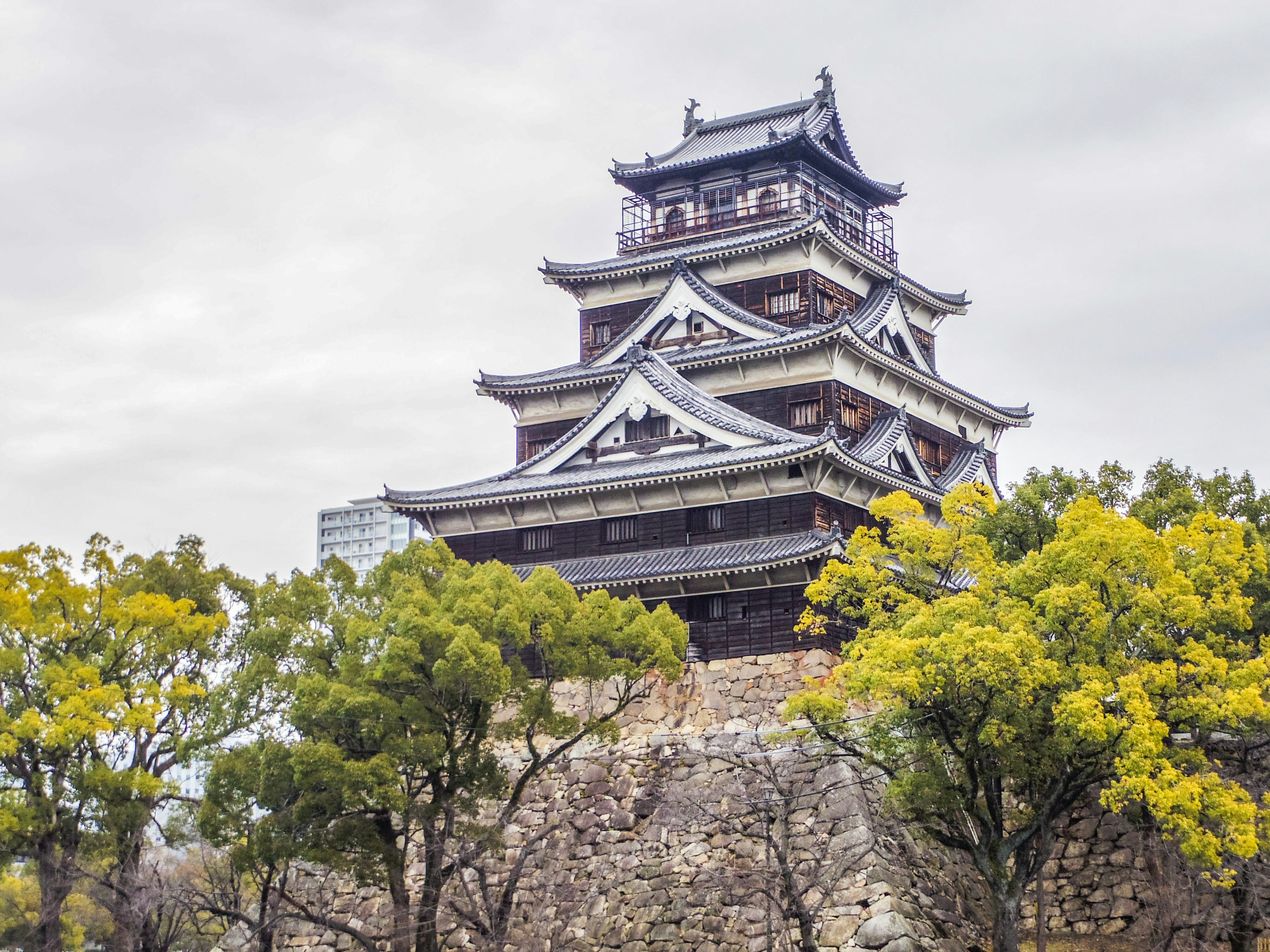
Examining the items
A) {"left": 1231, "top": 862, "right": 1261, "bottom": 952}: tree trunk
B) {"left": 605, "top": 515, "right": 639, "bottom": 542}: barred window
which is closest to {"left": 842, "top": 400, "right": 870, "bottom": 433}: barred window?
{"left": 605, "top": 515, "right": 639, "bottom": 542}: barred window

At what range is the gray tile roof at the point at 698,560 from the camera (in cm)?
3141

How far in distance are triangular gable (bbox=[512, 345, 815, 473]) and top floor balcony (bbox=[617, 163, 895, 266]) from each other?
6.85m

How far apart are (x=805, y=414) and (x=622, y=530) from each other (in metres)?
5.85

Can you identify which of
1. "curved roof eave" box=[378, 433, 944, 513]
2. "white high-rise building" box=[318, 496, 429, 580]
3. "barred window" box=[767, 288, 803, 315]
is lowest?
"curved roof eave" box=[378, 433, 944, 513]

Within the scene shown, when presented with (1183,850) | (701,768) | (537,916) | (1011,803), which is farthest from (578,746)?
(1183,850)

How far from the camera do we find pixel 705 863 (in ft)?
92.5

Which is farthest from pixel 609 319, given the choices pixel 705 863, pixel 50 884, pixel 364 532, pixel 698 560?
pixel 364 532

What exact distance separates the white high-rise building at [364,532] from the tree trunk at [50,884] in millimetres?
99098

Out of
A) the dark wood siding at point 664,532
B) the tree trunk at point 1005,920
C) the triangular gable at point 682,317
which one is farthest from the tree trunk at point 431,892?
the triangular gable at point 682,317

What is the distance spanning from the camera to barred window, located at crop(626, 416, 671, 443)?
36344 millimetres

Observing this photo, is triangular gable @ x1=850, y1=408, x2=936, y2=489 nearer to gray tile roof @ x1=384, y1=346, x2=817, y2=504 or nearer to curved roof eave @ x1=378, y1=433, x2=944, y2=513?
curved roof eave @ x1=378, y1=433, x2=944, y2=513

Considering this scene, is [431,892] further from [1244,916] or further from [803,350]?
[803,350]

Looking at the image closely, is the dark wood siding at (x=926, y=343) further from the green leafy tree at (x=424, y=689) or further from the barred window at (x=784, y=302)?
the green leafy tree at (x=424, y=689)

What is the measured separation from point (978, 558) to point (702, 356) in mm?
14168
